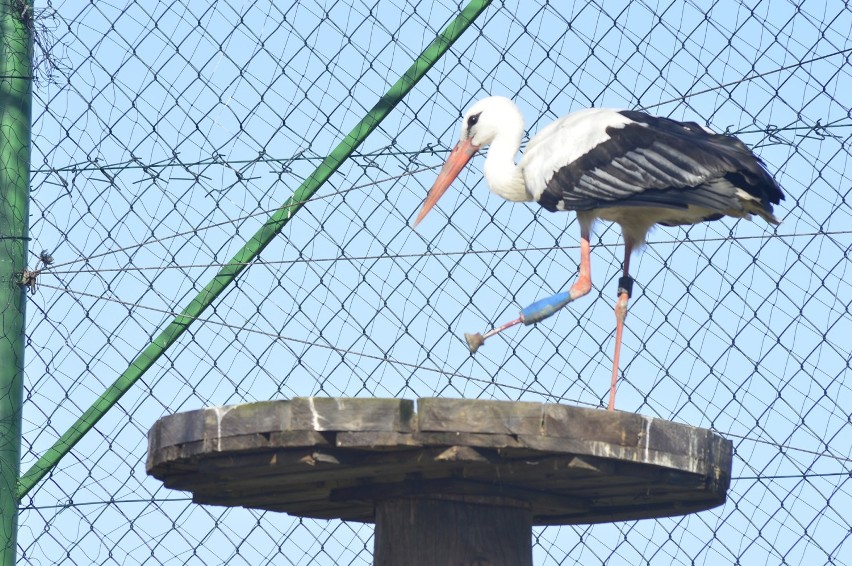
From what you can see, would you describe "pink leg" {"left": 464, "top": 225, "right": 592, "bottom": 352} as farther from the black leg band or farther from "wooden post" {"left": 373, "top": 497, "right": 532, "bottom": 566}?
"wooden post" {"left": 373, "top": 497, "right": 532, "bottom": 566}

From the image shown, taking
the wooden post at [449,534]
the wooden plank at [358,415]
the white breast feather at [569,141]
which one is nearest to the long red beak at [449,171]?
Result: the white breast feather at [569,141]

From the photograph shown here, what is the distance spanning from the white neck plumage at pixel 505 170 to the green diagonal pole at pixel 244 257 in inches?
27.3

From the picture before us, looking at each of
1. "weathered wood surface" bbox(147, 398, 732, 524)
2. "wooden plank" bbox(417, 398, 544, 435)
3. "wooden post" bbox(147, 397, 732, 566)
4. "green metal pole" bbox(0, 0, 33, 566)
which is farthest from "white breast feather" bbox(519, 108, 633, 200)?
"wooden plank" bbox(417, 398, 544, 435)

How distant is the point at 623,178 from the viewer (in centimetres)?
553

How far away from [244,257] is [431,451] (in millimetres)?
1450

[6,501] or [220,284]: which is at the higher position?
[220,284]

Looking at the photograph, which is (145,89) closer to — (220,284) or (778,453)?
(220,284)

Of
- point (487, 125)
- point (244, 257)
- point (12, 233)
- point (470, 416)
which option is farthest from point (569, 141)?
point (470, 416)

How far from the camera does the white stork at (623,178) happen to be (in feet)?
17.3

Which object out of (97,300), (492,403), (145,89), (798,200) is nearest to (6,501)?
(97,300)

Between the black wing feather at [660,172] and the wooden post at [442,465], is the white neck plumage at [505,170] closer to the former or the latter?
the black wing feather at [660,172]

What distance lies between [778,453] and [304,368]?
52.3 inches

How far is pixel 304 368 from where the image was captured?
495 centimetres

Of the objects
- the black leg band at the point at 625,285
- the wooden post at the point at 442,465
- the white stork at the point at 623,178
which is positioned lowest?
the wooden post at the point at 442,465
